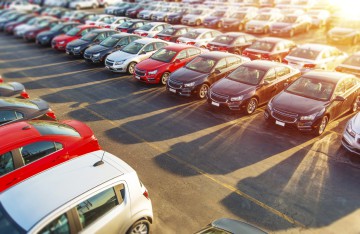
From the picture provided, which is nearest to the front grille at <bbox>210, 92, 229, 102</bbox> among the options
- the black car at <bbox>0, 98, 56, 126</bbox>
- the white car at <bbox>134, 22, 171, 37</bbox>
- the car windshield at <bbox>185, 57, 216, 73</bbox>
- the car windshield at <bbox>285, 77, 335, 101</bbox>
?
the car windshield at <bbox>185, 57, 216, 73</bbox>

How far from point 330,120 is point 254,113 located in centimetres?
267

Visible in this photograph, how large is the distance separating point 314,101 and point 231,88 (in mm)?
2864

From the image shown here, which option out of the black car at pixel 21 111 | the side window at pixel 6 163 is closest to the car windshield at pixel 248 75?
the black car at pixel 21 111

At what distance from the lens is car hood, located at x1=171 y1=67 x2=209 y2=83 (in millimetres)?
13086

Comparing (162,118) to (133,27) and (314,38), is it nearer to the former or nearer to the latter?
(133,27)

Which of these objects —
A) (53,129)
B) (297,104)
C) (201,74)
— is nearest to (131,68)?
(201,74)

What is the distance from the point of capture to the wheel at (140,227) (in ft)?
18.4

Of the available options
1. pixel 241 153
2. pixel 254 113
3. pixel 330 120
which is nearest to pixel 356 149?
pixel 330 120

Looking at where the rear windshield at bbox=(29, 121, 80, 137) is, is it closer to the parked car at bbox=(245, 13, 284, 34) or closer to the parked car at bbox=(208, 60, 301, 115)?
the parked car at bbox=(208, 60, 301, 115)

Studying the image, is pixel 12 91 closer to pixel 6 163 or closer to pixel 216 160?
pixel 6 163

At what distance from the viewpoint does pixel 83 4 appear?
43.4m

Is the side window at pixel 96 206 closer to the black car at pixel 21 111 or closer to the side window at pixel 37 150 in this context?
the side window at pixel 37 150

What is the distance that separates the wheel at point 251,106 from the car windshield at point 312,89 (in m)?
1.23

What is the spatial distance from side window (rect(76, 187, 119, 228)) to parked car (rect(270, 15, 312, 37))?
22.9 meters
